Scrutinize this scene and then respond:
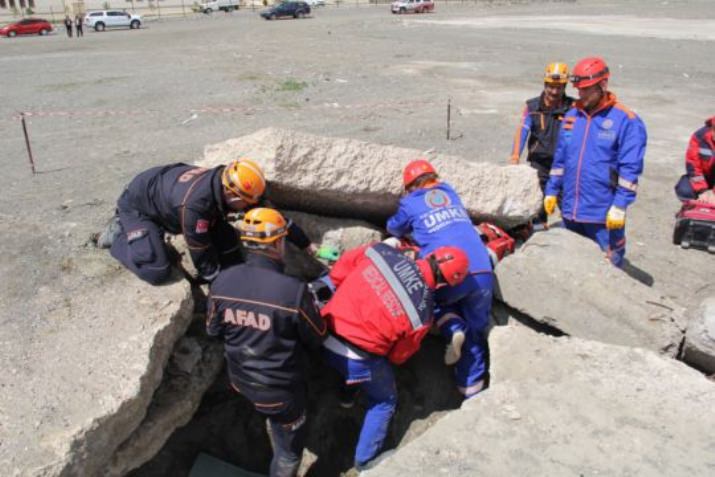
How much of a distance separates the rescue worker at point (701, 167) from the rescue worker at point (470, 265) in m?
3.00

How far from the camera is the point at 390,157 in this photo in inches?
191

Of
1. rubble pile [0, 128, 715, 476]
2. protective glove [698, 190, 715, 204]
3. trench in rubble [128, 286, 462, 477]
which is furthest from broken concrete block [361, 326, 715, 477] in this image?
protective glove [698, 190, 715, 204]

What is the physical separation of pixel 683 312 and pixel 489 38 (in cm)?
2069

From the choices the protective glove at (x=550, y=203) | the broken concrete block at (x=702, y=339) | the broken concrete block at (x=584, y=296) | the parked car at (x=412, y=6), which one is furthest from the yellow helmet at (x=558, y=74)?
the parked car at (x=412, y=6)

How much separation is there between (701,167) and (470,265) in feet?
10.9

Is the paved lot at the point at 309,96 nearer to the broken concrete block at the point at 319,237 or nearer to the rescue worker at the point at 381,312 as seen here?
the broken concrete block at the point at 319,237

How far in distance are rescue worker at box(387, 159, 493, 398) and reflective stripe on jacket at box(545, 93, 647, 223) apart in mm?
1172

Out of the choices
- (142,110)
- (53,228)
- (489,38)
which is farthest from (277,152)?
(489,38)

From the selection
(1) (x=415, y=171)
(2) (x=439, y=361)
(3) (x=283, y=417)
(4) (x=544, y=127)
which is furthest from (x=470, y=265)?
(4) (x=544, y=127)

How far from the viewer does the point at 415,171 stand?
14.6 ft

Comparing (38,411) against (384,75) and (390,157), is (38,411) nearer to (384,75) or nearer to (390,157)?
(390,157)

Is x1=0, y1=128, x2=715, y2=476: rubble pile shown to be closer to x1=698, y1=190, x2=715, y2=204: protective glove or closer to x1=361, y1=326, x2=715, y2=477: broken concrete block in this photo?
x1=361, y1=326, x2=715, y2=477: broken concrete block

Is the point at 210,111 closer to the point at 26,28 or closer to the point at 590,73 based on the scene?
the point at 590,73

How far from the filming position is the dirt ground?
5738 mm
